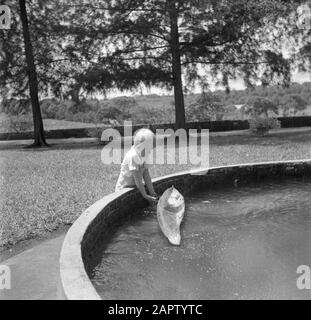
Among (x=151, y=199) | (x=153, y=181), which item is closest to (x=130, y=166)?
(x=151, y=199)

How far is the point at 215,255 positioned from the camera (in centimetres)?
573

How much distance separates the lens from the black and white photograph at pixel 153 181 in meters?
4.84

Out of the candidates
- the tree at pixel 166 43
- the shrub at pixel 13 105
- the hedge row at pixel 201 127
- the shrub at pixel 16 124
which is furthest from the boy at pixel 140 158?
the shrub at pixel 16 124

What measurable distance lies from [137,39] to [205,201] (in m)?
14.4

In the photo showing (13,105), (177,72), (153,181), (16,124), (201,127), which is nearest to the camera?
(153,181)

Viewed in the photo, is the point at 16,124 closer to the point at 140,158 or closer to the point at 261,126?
the point at 261,126

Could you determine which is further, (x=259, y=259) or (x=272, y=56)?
(x=272, y=56)

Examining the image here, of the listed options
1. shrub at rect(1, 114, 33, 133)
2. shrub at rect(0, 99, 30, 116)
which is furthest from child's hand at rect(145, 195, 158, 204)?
shrub at rect(1, 114, 33, 133)

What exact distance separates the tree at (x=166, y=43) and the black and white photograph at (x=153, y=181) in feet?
0.17

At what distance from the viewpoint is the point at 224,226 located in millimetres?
6969

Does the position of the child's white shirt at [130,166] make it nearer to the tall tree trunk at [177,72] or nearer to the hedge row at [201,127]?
the tall tree trunk at [177,72]

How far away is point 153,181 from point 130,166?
1477 millimetres
